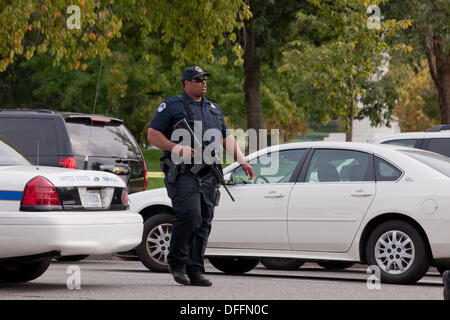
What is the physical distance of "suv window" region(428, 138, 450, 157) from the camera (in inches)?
507

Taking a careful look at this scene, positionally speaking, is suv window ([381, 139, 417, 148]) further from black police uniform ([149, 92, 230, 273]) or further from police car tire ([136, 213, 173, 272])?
black police uniform ([149, 92, 230, 273])

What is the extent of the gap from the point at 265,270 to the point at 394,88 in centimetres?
1862

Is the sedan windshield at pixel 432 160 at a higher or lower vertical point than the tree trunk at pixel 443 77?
lower

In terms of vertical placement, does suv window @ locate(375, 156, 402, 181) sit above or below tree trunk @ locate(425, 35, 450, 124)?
below

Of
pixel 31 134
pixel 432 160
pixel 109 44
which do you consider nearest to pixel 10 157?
pixel 31 134

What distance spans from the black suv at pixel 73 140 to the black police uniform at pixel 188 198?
339 cm

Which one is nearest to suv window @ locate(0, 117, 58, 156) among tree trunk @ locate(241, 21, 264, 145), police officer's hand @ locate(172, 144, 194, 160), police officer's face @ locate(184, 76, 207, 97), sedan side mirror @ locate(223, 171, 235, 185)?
sedan side mirror @ locate(223, 171, 235, 185)

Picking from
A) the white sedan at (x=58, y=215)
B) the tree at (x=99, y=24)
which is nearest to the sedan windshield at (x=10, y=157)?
the white sedan at (x=58, y=215)

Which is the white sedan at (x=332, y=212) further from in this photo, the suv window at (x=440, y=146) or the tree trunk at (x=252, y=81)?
the tree trunk at (x=252, y=81)

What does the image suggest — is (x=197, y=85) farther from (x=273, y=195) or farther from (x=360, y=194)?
(x=360, y=194)

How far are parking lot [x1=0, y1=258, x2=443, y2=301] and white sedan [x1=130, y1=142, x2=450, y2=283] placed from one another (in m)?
0.27

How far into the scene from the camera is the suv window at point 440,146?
12867mm
